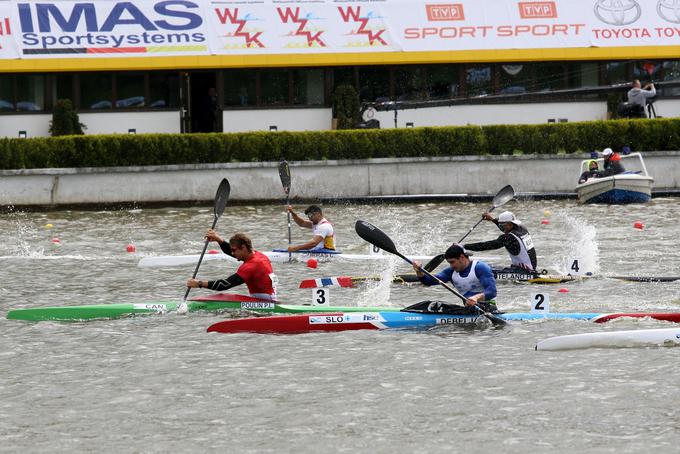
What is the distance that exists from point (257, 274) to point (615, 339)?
4.84 m

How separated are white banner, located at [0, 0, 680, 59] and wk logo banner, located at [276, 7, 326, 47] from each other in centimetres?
3

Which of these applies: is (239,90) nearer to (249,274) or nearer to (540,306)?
(249,274)

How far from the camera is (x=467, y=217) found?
95.4 feet

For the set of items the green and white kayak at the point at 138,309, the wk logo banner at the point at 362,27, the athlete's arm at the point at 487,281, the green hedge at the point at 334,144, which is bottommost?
the green and white kayak at the point at 138,309

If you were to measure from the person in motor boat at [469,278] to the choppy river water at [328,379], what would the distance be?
1.44ft

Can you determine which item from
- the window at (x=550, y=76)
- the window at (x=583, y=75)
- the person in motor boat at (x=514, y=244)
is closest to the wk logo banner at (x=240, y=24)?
the window at (x=550, y=76)

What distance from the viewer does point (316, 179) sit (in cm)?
3228

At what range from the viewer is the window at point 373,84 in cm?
3594

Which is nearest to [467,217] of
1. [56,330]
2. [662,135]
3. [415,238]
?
[415,238]

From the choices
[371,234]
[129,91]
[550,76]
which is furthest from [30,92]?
[371,234]

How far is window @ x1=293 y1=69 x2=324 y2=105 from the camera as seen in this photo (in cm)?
3566

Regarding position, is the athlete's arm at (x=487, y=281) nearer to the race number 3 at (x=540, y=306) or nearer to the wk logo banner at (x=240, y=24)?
the race number 3 at (x=540, y=306)

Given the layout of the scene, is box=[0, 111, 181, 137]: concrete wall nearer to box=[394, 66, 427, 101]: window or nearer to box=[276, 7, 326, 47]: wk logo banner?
box=[276, 7, 326, 47]: wk logo banner

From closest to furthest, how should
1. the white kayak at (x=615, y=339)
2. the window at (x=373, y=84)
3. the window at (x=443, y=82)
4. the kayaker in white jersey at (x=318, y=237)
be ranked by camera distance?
1. the white kayak at (x=615, y=339)
2. the kayaker in white jersey at (x=318, y=237)
3. the window at (x=373, y=84)
4. the window at (x=443, y=82)
